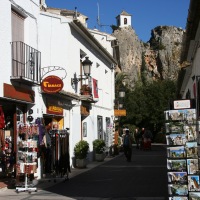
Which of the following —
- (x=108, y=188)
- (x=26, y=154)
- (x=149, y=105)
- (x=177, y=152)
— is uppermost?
(x=149, y=105)

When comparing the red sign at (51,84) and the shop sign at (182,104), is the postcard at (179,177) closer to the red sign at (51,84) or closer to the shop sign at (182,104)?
the shop sign at (182,104)

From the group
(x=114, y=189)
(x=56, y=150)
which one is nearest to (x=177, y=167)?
(x=114, y=189)

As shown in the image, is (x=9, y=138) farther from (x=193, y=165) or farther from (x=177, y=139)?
(x=193, y=165)

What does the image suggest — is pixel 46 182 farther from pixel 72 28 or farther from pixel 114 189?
pixel 72 28

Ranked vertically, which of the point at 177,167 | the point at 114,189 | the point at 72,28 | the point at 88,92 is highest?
the point at 72,28

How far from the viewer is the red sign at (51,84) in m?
14.5

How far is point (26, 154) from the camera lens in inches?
469

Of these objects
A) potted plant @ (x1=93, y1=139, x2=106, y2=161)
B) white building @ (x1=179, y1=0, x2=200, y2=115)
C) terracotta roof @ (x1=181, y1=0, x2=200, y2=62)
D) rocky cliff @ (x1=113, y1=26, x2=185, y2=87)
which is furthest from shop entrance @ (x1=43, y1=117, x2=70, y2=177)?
rocky cliff @ (x1=113, y1=26, x2=185, y2=87)

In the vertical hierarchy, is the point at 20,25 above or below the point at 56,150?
above

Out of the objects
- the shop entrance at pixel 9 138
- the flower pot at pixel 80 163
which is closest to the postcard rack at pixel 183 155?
the shop entrance at pixel 9 138

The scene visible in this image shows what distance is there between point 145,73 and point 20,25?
88888 millimetres

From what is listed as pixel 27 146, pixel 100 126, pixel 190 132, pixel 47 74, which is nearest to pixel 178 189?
pixel 190 132

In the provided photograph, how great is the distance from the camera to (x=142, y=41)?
11406 centimetres

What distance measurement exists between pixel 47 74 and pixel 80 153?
412 centimetres
